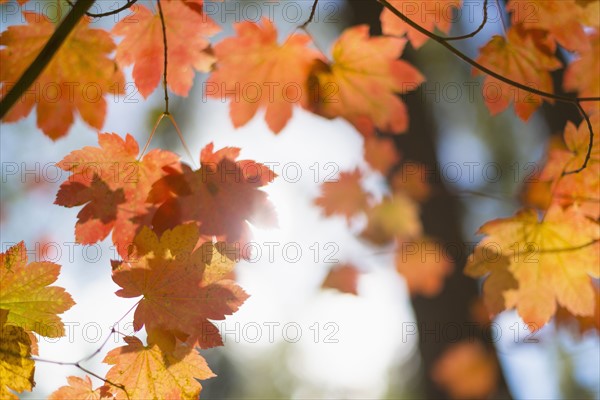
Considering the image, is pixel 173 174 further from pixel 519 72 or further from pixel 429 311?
pixel 429 311

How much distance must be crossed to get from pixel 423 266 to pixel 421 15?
239cm

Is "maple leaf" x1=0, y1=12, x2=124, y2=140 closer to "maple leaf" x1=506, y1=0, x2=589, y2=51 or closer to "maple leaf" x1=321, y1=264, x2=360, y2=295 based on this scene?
"maple leaf" x1=506, y1=0, x2=589, y2=51

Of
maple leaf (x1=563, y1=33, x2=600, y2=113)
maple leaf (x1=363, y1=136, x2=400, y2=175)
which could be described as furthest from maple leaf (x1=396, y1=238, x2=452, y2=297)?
maple leaf (x1=563, y1=33, x2=600, y2=113)

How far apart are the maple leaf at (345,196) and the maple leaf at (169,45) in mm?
2221

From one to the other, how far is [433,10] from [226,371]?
16347 mm

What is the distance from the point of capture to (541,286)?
1716 mm

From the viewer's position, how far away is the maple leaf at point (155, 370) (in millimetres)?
1232

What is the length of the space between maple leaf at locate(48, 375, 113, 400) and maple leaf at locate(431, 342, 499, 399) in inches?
89.0

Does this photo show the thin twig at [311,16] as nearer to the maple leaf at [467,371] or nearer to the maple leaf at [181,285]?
the maple leaf at [181,285]

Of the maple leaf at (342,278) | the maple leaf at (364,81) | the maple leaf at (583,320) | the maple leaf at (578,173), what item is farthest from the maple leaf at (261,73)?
the maple leaf at (583,320)

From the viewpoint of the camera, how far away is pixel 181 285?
125 cm

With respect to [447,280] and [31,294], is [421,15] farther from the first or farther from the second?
[447,280]

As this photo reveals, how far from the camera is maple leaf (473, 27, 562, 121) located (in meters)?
1.70

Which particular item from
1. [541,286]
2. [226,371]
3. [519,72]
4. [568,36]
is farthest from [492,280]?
[226,371]
